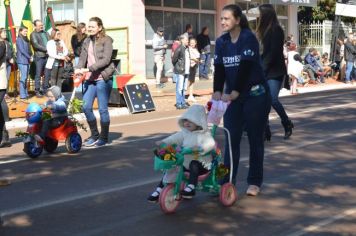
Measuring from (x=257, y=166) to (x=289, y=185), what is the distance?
72cm

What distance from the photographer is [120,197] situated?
23.8ft

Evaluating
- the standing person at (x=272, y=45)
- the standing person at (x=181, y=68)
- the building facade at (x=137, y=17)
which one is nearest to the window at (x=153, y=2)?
the building facade at (x=137, y=17)

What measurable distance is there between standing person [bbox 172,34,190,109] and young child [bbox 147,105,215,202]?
11225mm

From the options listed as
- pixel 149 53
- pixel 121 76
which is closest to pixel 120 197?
pixel 121 76

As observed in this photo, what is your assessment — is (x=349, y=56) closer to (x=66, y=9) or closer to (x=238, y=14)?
(x=66, y=9)

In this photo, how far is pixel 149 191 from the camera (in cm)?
750

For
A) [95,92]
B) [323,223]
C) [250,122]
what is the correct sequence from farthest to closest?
1. [95,92]
2. [250,122]
3. [323,223]

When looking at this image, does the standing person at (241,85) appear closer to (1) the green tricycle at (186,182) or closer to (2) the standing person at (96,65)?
(1) the green tricycle at (186,182)

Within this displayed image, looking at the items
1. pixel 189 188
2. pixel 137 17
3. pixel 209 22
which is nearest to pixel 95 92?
pixel 189 188

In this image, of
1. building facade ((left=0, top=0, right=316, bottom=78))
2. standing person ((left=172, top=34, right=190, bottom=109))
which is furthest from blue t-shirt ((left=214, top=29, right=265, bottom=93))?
building facade ((left=0, top=0, right=316, bottom=78))

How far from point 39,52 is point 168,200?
13.2 metres

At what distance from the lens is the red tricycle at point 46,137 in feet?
32.9

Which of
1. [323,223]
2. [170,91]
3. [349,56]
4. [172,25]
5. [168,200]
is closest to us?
[323,223]

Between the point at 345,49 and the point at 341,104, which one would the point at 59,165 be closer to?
the point at 341,104
